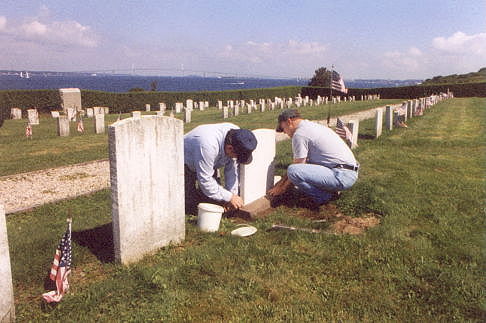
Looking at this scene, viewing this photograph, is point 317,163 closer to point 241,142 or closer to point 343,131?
point 241,142

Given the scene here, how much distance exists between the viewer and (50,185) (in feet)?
27.0

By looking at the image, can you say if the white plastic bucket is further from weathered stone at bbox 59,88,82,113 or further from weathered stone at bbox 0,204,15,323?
weathered stone at bbox 59,88,82,113

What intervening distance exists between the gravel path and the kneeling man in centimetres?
413

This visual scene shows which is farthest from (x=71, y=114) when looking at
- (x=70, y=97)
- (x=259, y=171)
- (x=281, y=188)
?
(x=281, y=188)

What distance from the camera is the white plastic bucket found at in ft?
16.9

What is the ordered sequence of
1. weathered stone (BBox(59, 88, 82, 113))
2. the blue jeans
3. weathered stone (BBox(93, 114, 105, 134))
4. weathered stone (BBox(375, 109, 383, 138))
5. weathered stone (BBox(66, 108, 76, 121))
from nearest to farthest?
the blue jeans → weathered stone (BBox(375, 109, 383, 138)) → weathered stone (BBox(93, 114, 105, 134)) → weathered stone (BBox(66, 108, 76, 121)) → weathered stone (BBox(59, 88, 82, 113))

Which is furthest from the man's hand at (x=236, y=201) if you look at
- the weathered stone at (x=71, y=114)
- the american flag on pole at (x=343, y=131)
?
the weathered stone at (x=71, y=114)

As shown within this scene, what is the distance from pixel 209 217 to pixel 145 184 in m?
1.12

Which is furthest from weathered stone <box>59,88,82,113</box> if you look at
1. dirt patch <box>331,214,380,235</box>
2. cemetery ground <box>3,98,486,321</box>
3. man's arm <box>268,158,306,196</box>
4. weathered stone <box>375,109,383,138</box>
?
dirt patch <box>331,214,380,235</box>

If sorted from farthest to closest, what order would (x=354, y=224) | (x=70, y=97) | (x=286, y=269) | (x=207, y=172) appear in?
(x=70, y=97) → (x=354, y=224) → (x=207, y=172) → (x=286, y=269)

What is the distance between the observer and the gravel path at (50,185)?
718 cm

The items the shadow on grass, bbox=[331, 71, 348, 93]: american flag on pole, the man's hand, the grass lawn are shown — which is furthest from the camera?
bbox=[331, 71, 348, 93]: american flag on pole

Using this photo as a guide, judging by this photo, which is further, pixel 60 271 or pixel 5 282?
pixel 60 271

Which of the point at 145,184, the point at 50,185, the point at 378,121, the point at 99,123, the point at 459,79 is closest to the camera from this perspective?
the point at 145,184
